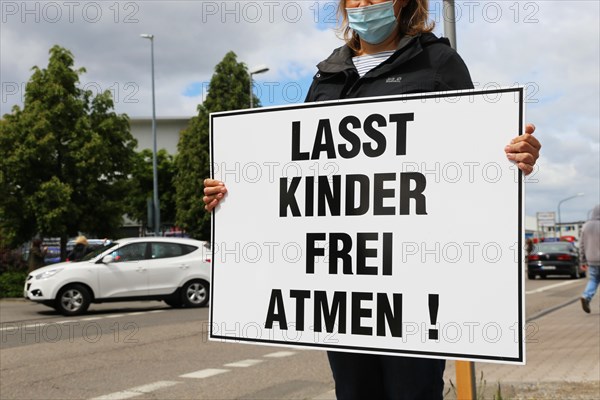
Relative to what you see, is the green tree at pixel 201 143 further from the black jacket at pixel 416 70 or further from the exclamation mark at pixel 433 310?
the exclamation mark at pixel 433 310

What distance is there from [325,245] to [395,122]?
492 mm

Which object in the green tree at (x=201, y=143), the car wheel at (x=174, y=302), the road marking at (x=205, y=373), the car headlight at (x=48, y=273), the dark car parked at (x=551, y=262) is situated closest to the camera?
the road marking at (x=205, y=373)

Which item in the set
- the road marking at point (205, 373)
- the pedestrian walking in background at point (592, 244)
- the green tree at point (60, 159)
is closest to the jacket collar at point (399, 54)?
the road marking at point (205, 373)

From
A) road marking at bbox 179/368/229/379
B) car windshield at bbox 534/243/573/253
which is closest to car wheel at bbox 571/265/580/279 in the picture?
car windshield at bbox 534/243/573/253

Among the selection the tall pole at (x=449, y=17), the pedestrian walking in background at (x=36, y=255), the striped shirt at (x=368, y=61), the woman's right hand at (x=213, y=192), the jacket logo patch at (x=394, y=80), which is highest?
the tall pole at (x=449, y=17)

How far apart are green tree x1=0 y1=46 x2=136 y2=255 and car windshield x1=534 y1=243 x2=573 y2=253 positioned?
15486 mm

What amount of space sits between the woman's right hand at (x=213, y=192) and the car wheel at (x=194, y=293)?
532 inches

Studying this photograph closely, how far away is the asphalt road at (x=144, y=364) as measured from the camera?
704cm

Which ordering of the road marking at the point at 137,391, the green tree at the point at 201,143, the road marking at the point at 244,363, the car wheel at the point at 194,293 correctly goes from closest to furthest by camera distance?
the road marking at the point at 137,391 → the road marking at the point at 244,363 → the car wheel at the point at 194,293 → the green tree at the point at 201,143

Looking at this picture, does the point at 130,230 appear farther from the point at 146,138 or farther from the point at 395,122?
the point at 395,122

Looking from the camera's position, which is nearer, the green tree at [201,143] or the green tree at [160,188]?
the green tree at [201,143]

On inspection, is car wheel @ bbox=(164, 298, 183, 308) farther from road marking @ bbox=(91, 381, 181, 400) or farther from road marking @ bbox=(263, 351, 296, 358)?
road marking @ bbox=(91, 381, 181, 400)

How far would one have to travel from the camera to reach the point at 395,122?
2.74 meters

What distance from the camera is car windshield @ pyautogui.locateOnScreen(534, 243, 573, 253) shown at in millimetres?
29516
